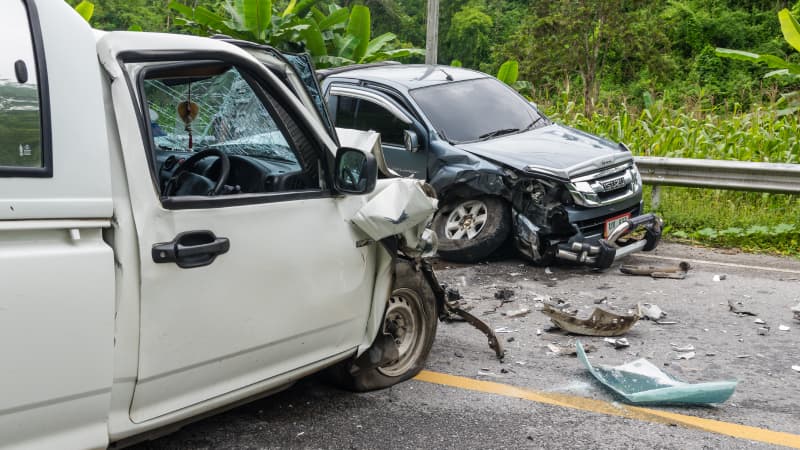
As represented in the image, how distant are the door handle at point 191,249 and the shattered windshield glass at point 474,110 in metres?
5.33

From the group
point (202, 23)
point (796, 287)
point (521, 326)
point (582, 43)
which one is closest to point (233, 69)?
point (521, 326)

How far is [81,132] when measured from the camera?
2.97 meters

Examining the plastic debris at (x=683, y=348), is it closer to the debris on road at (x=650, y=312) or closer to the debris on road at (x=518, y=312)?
the debris on road at (x=650, y=312)

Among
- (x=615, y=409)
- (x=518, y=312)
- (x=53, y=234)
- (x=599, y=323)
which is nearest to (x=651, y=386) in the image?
(x=615, y=409)

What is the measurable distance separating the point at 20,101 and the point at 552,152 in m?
6.07

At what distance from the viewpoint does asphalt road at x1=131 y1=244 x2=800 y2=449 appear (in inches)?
166

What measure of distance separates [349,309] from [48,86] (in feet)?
6.02

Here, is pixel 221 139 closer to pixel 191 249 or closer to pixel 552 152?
pixel 191 249

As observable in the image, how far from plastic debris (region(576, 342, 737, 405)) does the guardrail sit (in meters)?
4.87

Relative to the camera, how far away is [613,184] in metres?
8.19

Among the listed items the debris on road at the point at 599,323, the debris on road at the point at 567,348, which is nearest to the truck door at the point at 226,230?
the debris on road at the point at 567,348

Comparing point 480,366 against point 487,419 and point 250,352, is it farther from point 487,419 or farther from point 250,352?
point 250,352

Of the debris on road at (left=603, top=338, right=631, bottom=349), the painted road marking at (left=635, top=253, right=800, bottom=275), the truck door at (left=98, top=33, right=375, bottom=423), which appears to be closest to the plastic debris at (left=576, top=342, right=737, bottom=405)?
the debris on road at (left=603, top=338, right=631, bottom=349)

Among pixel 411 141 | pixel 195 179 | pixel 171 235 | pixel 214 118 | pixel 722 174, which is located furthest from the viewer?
pixel 722 174
